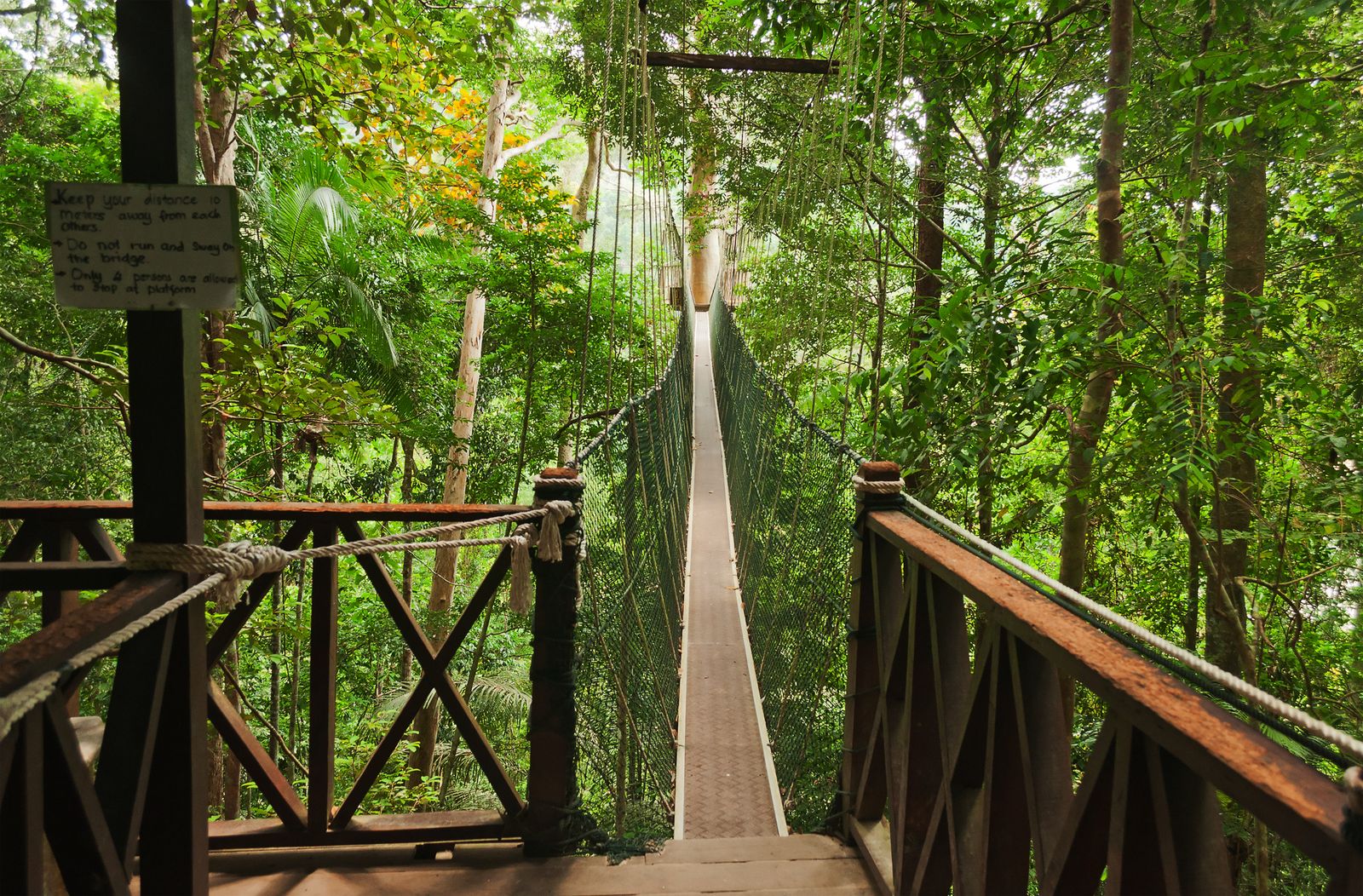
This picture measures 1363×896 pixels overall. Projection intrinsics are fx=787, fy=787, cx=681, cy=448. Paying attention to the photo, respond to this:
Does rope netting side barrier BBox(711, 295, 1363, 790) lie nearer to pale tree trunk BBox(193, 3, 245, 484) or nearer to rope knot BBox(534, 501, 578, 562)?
rope knot BBox(534, 501, 578, 562)

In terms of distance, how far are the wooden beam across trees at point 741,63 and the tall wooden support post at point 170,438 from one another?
100 inches

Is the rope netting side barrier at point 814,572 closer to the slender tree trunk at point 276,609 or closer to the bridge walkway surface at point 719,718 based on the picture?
the bridge walkway surface at point 719,718

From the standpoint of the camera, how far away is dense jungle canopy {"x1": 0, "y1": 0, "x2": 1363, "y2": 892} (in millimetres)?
1890

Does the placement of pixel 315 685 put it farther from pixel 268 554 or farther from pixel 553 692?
pixel 268 554

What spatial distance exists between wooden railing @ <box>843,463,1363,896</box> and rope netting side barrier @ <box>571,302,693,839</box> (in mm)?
506

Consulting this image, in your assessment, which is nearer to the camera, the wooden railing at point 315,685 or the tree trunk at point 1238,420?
the wooden railing at point 315,685

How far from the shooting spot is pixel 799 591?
242cm

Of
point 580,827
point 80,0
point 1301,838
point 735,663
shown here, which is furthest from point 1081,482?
point 80,0

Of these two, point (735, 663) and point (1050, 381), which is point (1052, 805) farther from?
point (735, 663)

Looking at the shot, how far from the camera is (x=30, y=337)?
12.7 feet

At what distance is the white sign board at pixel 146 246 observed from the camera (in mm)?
810

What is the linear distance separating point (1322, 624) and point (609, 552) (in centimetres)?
301

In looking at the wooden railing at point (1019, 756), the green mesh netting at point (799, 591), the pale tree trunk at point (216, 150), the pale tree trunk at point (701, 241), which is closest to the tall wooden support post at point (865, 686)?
the wooden railing at point (1019, 756)

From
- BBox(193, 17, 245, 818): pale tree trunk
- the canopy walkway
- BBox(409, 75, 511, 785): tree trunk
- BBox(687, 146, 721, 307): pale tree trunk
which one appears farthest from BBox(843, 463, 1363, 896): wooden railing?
BBox(687, 146, 721, 307): pale tree trunk
